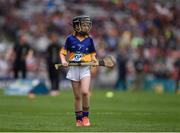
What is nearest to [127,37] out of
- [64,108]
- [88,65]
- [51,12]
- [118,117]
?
[51,12]

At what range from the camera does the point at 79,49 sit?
588 inches

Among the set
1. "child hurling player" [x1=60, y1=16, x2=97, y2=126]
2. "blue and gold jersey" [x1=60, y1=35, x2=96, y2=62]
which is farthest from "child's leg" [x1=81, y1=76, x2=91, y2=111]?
"blue and gold jersey" [x1=60, y1=35, x2=96, y2=62]

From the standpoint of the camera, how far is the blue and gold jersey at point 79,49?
49.0 feet

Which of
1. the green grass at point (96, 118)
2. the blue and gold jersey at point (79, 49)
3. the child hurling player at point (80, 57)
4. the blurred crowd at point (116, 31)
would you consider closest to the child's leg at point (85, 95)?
the child hurling player at point (80, 57)

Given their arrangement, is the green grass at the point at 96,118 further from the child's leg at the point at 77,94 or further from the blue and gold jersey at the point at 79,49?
the blue and gold jersey at the point at 79,49

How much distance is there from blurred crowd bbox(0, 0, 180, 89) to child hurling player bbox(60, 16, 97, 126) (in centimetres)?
2291

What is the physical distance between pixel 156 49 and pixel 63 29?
544cm

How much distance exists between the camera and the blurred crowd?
38969 mm

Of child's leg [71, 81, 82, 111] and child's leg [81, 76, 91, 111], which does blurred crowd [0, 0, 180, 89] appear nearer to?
child's leg [71, 81, 82, 111]

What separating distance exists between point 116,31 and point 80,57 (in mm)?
26715

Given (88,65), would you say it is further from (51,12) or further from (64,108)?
(51,12)

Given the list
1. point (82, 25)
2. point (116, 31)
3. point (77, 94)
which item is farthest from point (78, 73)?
point (116, 31)

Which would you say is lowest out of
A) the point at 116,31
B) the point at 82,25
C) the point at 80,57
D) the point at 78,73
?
the point at 78,73

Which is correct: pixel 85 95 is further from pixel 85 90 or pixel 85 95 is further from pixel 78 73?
pixel 78 73
